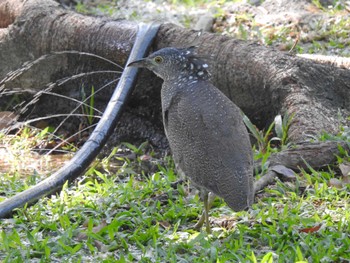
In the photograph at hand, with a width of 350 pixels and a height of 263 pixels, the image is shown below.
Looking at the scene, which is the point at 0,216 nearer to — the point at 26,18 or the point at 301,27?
the point at 26,18

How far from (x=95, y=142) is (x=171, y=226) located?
199 cm

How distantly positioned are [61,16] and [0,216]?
12.9 ft

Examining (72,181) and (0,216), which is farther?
(72,181)

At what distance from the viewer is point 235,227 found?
5.28m

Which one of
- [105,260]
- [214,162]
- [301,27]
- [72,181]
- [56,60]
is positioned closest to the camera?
[105,260]

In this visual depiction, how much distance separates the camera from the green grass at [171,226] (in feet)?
15.9

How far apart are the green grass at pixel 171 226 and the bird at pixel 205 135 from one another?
265 mm

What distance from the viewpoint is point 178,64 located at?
5.84 metres

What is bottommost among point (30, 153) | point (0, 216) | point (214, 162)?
point (30, 153)

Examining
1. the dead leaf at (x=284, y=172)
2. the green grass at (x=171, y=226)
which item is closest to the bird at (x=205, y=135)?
the green grass at (x=171, y=226)

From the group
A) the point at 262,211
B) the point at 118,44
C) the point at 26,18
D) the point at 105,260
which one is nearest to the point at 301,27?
the point at 118,44

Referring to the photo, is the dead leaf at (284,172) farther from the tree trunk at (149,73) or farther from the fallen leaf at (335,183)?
the tree trunk at (149,73)

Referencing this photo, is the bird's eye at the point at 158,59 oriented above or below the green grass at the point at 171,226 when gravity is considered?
above

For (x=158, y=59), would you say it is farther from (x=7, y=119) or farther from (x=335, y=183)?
(x=7, y=119)
